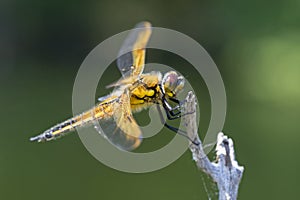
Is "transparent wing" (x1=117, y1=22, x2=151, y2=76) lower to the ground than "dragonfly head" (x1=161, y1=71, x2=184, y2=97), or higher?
higher

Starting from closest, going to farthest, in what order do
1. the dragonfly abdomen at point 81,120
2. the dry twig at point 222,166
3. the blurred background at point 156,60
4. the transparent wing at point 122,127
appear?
the dry twig at point 222,166 → the transparent wing at point 122,127 → the dragonfly abdomen at point 81,120 → the blurred background at point 156,60

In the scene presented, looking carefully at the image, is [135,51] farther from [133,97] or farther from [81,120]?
[81,120]

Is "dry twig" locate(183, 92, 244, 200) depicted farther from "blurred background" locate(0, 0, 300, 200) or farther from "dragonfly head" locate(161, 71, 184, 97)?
"blurred background" locate(0, 0, 300, 200)

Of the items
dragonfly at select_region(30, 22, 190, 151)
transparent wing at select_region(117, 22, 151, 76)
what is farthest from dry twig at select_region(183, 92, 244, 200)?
transparent wing at select_region(117, 22, 151, 76)

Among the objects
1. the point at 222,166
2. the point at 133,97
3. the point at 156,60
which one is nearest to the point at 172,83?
the point at 133,97

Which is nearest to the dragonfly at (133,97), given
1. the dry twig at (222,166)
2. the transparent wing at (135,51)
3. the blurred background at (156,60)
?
the transparent wing at (135,51)

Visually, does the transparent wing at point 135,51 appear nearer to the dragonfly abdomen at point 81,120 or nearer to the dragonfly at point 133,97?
the dragonfly at point 133,97

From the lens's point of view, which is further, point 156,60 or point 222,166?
point 156,60
